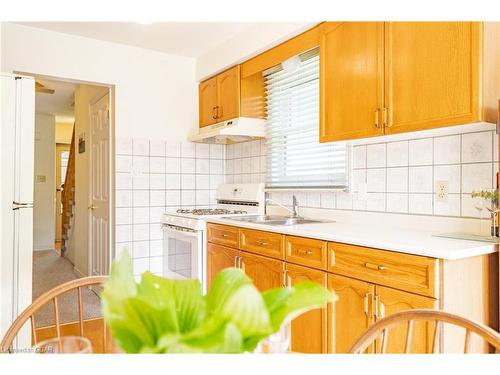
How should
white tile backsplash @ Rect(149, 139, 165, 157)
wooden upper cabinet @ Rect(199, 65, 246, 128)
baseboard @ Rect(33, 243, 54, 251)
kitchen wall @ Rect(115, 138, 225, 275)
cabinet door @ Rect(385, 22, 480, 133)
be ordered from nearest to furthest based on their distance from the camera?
cabinet door @ Rect(385, 22, 480, 133)
wooden upper cabinet @ Rect(199, 65, 246, 128)
kitchen wall @ Rect(115, 138, 225, 275)
white tile backsplash @ Rect(149, 139, 165, 157)
baseboard @ Rect(33, 243, 54, 251)

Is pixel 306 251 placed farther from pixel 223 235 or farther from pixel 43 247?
pixel 43 247

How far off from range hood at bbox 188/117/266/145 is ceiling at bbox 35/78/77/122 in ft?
7.46

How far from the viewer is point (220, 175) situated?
4.00 metres

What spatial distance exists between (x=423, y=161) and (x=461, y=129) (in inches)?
12.1

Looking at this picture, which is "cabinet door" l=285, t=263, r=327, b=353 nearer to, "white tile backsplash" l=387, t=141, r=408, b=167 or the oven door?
"white tile backsplash" l=387, t=141, r=408, b=167

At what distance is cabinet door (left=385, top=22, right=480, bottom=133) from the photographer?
5.46 ft

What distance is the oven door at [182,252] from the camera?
299cm

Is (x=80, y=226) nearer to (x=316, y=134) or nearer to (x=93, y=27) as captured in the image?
(x=93, y=27)

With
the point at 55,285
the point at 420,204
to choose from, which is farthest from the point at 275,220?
the point at 55,285

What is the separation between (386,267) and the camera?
1675 millimetres

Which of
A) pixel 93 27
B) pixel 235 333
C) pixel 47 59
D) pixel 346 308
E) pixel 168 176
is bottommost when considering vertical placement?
pixel 346 308

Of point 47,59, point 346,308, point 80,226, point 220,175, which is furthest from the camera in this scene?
point 80,226

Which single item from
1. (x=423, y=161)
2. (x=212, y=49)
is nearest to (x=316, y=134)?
(x=423, y=161)

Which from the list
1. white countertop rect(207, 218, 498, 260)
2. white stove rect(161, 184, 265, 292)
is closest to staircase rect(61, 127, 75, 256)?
white stove rect(161, 184, 265, 292)
